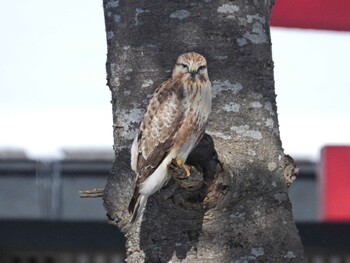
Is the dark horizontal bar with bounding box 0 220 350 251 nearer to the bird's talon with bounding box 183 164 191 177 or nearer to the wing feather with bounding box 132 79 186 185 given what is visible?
the wing feather with bounding box 132 79 186 185

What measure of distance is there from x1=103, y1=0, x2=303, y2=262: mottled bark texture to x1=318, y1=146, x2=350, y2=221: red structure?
4256 millimetres

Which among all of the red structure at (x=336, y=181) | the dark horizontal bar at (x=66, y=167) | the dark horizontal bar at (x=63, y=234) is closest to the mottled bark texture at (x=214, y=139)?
the red structure at (x=336, y=181)

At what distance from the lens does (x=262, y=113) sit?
2723mm

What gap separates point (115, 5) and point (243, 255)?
66 centimetres

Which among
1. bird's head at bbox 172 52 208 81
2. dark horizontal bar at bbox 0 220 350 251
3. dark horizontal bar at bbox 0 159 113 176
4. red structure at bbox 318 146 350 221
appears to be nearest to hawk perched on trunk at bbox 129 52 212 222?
bird's head at bbox 172 52 208 81

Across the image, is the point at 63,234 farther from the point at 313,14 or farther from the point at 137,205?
the point at 137,205

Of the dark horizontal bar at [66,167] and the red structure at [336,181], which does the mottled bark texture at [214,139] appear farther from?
the dark horizontal bar at [66,167]

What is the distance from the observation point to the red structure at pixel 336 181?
22.9 ft

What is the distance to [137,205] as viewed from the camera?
2.63 metres

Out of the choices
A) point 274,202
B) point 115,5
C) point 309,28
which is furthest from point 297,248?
point 309,28

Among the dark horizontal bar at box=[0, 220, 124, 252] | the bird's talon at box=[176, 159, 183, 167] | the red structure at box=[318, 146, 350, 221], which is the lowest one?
the dark horizontal bar at box=[0, 220, 124, 252]

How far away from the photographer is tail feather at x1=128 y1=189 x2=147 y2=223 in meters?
2.63

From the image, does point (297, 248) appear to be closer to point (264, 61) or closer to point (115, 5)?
point (264, 61)

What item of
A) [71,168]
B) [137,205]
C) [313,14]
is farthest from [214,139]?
[71,168]
